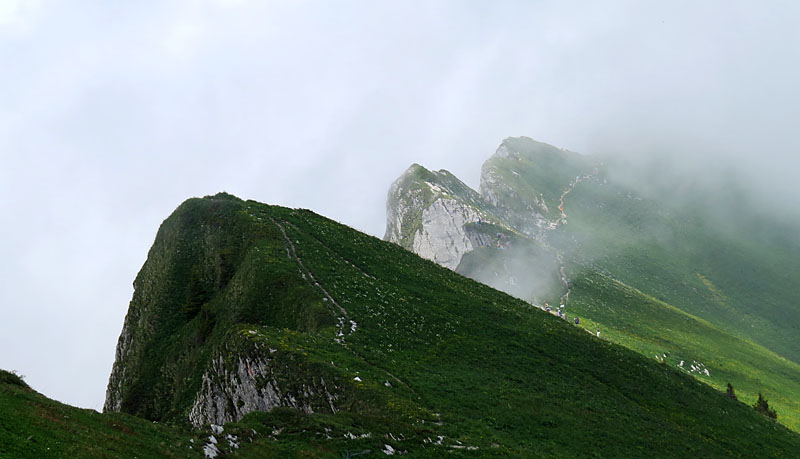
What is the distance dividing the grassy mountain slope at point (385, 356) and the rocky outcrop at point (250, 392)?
22.2 inches

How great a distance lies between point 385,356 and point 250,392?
500 inches

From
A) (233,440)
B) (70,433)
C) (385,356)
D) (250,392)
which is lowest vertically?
(70,433)

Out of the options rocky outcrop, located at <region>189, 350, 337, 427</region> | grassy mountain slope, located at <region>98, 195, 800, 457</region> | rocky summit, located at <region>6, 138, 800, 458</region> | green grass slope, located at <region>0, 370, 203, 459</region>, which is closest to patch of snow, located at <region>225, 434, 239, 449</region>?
rocky summit, located at <region>6, 138, 800, 458</region>

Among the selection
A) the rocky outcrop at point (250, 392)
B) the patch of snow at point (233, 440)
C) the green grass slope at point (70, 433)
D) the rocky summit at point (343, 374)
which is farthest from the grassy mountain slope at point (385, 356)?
the green grass slope at point (70, 433)

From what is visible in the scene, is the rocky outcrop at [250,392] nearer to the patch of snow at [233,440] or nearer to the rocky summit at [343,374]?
the rocky summit at [343,374]

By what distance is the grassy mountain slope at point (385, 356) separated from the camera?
36.1 m

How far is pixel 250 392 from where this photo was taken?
4322cm

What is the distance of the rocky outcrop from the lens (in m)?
39.1

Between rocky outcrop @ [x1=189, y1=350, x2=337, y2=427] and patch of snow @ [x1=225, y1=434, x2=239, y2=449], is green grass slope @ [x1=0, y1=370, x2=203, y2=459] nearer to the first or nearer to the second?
patch of snow @ [x1=225, y1=434, x2=239, y2=449]

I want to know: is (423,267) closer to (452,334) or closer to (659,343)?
(452,334)

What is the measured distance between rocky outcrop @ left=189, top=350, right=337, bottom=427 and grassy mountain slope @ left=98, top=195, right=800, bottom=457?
56 cm

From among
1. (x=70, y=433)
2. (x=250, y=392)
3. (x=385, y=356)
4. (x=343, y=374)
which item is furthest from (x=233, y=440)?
(x=385, y=356)

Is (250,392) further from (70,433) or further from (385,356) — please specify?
(70,433)

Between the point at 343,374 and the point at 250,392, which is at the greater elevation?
the point at 343,374
